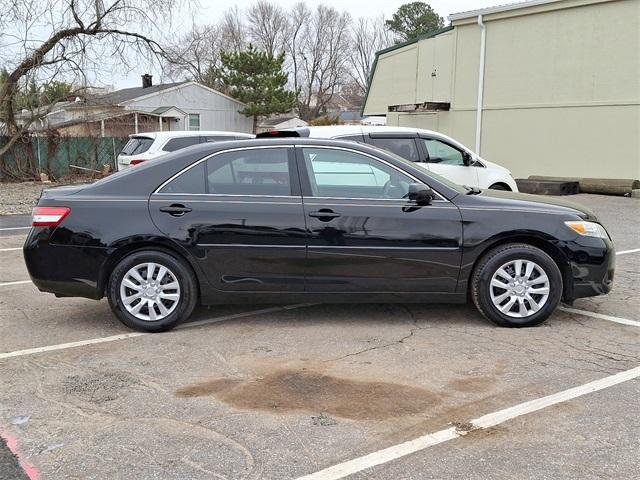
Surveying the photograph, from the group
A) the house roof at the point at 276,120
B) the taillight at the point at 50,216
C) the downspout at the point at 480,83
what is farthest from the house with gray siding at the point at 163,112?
the taillight at the point at 50,216

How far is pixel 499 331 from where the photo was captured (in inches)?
214

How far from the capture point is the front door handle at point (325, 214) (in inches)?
213

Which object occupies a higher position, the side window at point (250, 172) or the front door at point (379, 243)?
the side window at point (250, 172)

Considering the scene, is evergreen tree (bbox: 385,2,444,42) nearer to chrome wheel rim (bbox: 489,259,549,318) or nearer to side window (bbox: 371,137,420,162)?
side window (bbox: 371,137,420,162)

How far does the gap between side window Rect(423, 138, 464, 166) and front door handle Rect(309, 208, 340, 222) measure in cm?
567

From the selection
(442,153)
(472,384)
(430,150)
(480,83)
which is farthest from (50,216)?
(480,83)

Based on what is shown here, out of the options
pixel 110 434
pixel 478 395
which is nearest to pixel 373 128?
pixel 478 395

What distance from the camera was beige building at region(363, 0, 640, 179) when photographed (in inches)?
704

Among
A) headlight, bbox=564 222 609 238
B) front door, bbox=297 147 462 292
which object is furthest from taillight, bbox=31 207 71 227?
headlight, bbox=564 222 609 238

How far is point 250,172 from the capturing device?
5547mm

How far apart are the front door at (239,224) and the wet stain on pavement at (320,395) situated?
1174 millimetres

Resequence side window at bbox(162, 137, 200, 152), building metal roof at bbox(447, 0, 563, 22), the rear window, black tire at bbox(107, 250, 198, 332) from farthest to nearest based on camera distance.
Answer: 1. building metal roof at bbox(447, 0, 563, 22)
2. the rear window
3. side window at bbox(162, 137, 200, 152)
4. black tire at bbox(107, 250, 198, 332)

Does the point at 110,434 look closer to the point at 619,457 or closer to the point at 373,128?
the point at 619,457

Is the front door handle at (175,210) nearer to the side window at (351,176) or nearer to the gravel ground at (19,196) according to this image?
the side window at (351,176)
